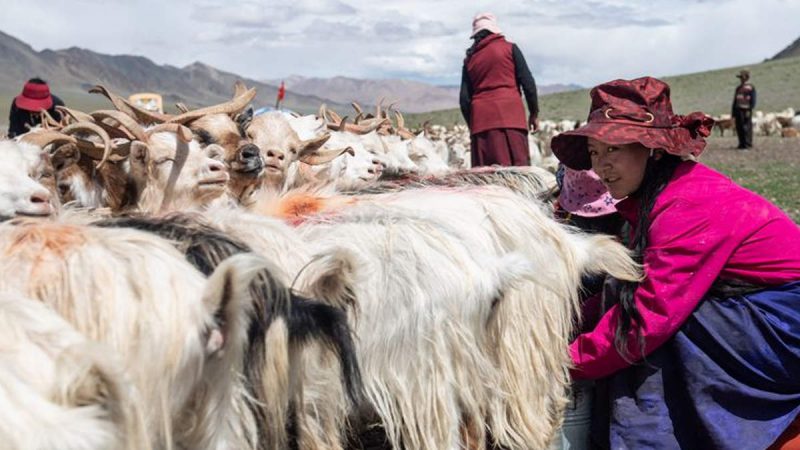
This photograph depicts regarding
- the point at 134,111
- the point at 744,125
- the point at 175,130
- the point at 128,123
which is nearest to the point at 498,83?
the point at 134,111

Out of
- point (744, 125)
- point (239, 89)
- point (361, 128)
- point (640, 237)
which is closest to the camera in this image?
point (640, 237)

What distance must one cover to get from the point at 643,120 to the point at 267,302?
5.59ft

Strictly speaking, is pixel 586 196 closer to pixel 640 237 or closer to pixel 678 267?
pixel 640 237

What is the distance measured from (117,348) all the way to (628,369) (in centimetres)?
195

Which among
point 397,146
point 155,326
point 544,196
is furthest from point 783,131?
point 155,326

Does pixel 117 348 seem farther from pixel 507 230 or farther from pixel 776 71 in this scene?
pixel 776 71

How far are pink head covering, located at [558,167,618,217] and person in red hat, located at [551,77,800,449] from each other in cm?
84

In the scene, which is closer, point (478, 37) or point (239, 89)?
point (239, 89)

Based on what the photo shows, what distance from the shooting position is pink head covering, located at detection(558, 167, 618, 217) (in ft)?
13.5

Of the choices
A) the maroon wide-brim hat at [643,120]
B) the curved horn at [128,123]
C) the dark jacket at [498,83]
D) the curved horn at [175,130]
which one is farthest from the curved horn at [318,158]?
the dark jacket at [498,83]

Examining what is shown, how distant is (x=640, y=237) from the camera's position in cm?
337

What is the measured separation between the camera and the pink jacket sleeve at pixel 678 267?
3.07 metres

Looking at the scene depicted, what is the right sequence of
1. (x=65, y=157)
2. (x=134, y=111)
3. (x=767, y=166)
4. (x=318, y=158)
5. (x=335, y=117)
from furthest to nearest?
(x=767, y=166)
(x=335, y=117)
(x=318, y=158)
(x=134, y=111)
(x=65, y=157)

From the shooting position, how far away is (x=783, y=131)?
102ft
